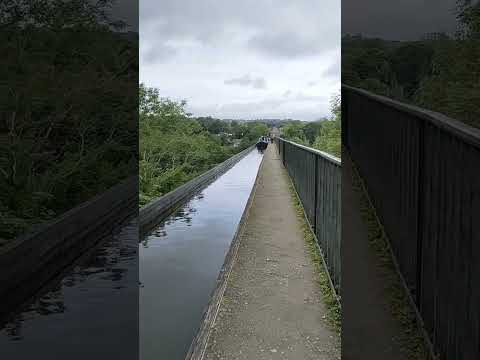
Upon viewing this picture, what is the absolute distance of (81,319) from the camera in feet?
23.5

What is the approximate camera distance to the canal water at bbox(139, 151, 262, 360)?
→ 173 inches

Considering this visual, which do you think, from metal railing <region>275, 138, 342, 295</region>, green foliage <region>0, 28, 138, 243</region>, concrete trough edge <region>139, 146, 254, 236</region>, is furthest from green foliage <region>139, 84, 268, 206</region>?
metal railing <region>275, 138, 342, 295</region>

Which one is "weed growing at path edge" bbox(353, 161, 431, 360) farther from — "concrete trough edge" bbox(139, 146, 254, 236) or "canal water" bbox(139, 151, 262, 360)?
"concrete trough edge" bbox(139, 146, 254, 236)

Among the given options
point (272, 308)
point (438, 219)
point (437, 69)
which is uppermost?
point (437, 69)

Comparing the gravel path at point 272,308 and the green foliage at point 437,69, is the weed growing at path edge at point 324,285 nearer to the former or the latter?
the gravel path at point 272,308

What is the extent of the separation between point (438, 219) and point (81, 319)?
19.1 feet

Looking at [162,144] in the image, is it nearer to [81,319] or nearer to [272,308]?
[81,319]


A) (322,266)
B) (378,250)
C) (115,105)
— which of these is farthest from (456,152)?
(115,105)

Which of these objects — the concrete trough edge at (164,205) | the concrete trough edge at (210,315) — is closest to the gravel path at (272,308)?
the concrete trough edge at (210,315)

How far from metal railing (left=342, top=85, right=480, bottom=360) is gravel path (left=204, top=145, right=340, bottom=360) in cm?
83

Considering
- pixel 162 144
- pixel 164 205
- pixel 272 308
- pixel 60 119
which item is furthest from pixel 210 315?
pixel 162 144

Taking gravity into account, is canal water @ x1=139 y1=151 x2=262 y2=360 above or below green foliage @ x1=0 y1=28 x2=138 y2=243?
below

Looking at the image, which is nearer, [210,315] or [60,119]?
[210,315]

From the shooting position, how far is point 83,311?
759 cm
